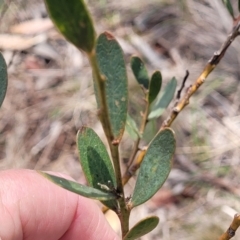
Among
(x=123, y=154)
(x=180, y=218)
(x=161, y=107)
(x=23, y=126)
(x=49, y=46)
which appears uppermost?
(x=161, y=107)

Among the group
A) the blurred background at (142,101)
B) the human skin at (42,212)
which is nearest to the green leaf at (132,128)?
the human skin at (42,212)

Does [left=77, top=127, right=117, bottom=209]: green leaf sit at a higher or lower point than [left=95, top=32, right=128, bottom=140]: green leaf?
lower

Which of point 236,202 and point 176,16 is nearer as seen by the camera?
point 236,202

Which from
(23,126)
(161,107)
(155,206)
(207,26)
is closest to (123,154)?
(155,206)

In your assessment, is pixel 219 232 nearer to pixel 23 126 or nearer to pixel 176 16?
pixel 23 126

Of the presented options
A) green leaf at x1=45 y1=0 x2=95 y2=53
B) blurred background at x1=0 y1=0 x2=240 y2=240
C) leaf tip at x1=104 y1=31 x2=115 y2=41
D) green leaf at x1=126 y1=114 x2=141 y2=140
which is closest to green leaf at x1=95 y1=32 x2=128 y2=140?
leaf tip at x1=104 y1=31 x2=115 y2=41

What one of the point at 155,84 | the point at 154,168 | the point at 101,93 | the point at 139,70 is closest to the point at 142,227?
the point at 154,168

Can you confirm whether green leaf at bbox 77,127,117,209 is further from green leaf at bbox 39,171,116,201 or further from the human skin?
the human skin

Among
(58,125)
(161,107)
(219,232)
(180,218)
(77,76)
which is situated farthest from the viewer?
(77,76)
